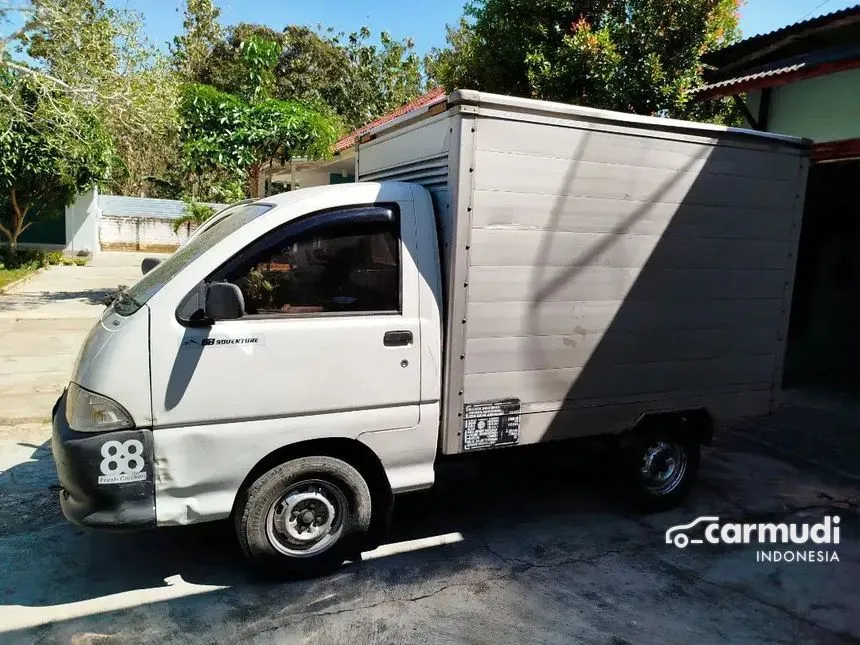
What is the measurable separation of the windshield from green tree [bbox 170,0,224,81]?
29.8 metres

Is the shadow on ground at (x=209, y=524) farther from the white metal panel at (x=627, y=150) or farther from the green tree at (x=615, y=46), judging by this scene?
the green tree at (x=615, y=46)

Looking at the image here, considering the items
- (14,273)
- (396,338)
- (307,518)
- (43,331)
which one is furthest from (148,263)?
(14,273)

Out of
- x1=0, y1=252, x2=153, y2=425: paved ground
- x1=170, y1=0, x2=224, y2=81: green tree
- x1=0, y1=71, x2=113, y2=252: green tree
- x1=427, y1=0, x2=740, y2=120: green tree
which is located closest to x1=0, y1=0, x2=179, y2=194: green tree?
x1=0, y1=71, x2=113, y2=252: green tree

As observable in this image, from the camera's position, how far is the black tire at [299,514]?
3586mm

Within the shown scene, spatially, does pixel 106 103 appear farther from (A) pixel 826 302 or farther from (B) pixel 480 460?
(A) pixel 826 302

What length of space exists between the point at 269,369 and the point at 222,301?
1.43 ft

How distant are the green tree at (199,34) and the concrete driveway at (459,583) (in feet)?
97.9

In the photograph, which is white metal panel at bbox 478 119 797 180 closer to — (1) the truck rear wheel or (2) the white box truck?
(2) the white box truck

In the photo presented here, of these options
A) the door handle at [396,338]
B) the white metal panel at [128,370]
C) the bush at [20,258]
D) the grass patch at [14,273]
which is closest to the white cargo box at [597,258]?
the door handle at [396,338]

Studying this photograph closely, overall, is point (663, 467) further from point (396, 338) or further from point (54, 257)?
point (54, 257)

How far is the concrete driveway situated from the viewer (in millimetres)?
3396

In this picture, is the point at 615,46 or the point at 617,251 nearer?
the point at 617,251

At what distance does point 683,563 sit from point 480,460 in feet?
4.70

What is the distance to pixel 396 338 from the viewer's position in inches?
148
